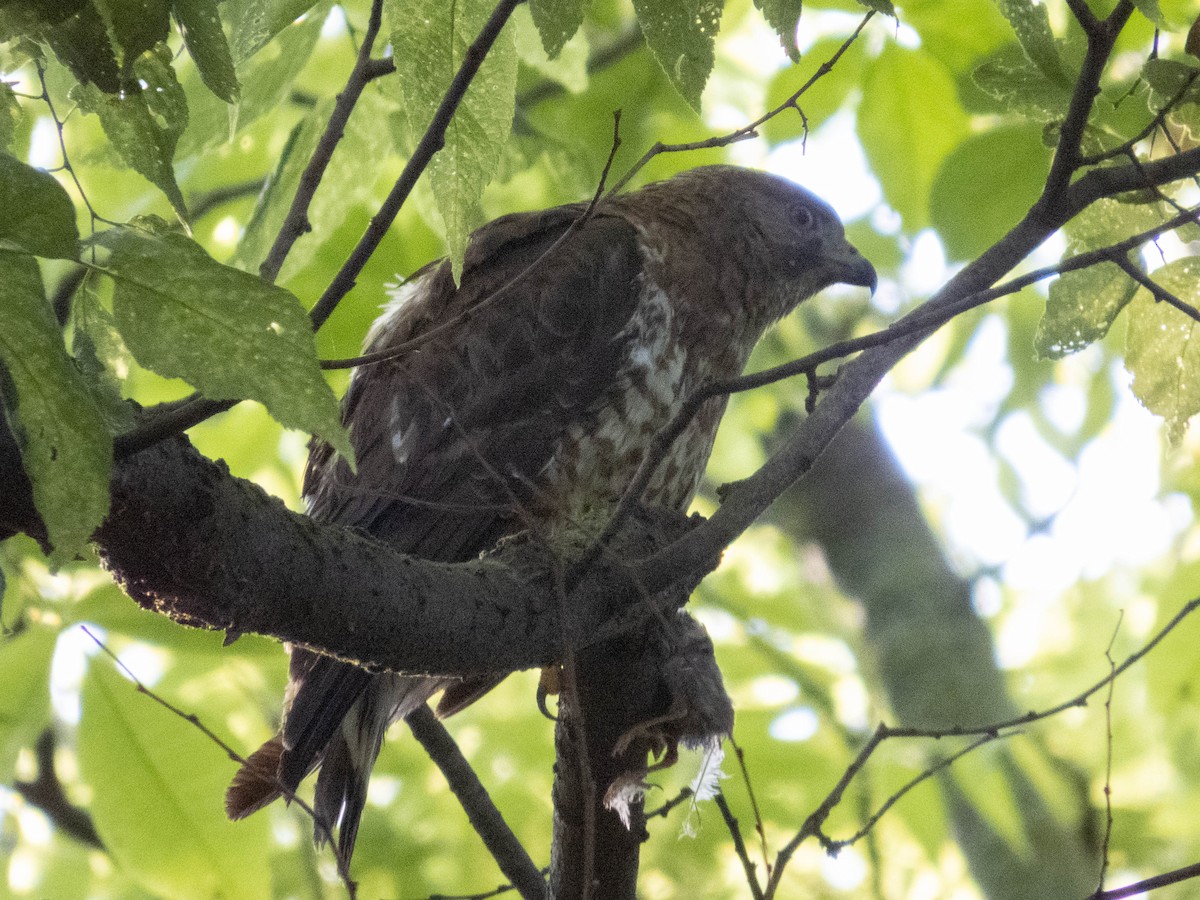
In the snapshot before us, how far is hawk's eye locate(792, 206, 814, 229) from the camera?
4320 mm

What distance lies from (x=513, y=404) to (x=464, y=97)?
1.73 m

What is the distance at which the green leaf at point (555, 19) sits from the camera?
4.65ft

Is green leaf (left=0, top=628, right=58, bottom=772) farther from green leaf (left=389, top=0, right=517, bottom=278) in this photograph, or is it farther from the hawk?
green leaf (left=389, top=0, right=517, bottom=278)

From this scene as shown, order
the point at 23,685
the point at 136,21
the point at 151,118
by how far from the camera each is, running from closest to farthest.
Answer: the point at 136,21, the point at 151,118, the point at 23,685

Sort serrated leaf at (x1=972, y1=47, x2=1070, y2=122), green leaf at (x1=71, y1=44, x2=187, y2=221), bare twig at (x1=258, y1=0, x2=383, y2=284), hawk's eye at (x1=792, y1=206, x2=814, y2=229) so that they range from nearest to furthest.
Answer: green leaf at (x1=71, y1=44, x2=187, y2=221) → bare twig at (x1=258, y1=0, x2=383, y2=284) → serrated leaf at (x1=972, y1=47, x2=1070, y2=122) → hawk's eye at (x1=792, y1=206, x2=814, y2=229)

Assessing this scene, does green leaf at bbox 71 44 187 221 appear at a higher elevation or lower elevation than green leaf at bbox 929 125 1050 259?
lower

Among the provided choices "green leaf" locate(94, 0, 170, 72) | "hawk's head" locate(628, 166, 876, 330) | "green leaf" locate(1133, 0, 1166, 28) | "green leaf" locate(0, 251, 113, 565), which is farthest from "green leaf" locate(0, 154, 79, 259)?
"hawk's head" locate(628, 166, 876, 330)

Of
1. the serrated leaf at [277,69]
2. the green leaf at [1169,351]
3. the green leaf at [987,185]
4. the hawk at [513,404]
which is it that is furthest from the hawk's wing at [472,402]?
the green leaf at [1169,351]

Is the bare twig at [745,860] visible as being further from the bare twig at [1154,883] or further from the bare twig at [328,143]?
the bare twig at [328,143]

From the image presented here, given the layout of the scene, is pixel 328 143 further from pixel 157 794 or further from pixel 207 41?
pixel 157 794

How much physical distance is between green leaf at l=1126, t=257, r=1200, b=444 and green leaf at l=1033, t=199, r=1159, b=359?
5 centimetres

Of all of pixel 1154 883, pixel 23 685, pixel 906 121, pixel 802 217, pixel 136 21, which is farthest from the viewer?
pixel 802 217

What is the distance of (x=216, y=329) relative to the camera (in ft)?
3.63

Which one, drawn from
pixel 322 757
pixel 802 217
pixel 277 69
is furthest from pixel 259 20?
pixel 802 217
